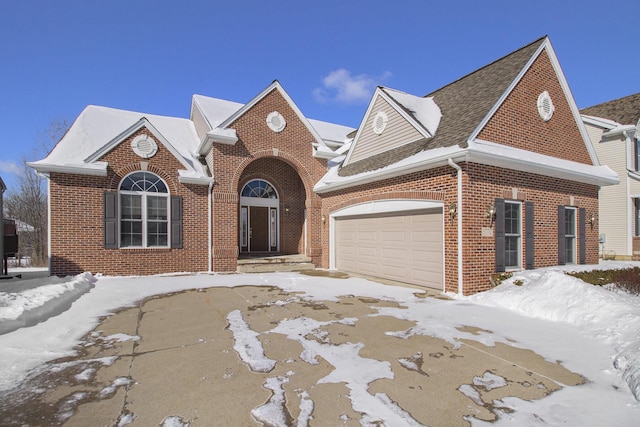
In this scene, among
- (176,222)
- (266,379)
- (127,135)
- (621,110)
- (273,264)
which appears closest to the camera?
(266,379)

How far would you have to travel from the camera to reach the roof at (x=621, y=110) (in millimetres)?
17750

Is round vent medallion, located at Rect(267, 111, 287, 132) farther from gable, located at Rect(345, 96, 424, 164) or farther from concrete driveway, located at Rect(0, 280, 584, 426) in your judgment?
concrete driveway, located at Rect(0, 280, 584, 426)

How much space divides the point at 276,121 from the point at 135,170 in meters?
5.82

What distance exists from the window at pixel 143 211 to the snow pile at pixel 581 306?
1054 centimetres

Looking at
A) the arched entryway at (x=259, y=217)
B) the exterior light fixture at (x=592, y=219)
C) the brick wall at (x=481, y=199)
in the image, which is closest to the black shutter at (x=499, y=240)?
the brick wall at (x=481, y=199)

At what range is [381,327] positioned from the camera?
226 inches

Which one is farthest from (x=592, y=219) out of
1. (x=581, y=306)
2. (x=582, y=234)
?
(x=581, y=306)

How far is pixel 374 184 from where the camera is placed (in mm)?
11391

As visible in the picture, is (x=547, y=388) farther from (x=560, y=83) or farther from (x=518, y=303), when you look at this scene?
(x=560, y=83)

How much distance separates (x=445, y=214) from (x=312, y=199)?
23.2ft

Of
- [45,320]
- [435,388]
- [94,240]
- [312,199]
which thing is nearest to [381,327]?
[435,388]

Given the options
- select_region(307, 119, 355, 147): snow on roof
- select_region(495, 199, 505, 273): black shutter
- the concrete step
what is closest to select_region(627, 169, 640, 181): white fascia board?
select_region(495, 199, 505, 273): black shutter

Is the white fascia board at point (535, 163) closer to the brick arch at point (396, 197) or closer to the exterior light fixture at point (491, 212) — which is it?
the exterior light fixture at point (491, 212)

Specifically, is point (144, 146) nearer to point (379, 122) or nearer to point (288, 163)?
point (288, 163)
